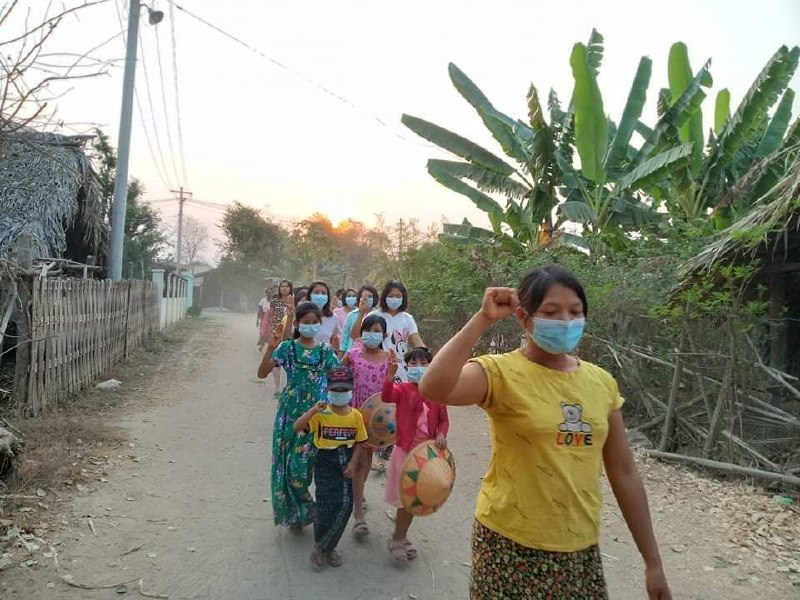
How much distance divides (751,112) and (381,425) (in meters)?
8.20

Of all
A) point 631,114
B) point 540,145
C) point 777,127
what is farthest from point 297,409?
point 777,127

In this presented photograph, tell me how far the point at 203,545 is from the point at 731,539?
3.84 meters

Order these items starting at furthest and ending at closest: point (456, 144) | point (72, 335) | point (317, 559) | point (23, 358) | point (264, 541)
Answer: point (456, 144), point (72, 335), point (23, 358), point (264, 541), point (317, 559)

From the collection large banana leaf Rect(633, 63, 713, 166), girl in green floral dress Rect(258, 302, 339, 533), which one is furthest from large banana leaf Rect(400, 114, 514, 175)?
girl in green floral dress Rect(258, 302, 339, 533)

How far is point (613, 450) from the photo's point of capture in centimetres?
188

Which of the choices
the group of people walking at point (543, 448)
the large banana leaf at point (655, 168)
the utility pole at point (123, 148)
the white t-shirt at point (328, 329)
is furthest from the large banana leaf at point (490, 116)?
the group of people walking at point (543, 448)

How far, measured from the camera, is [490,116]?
10609 millimetres

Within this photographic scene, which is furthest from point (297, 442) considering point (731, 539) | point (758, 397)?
point (758, 397)

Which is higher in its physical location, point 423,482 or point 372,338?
point 372,338

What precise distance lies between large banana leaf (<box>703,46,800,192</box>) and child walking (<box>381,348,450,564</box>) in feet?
25.5

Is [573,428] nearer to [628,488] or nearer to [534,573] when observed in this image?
[628,488]

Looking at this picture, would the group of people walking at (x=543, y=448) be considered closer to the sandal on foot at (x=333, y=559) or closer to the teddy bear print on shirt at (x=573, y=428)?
the teddy bear print on shirt at (x=573, y=428)

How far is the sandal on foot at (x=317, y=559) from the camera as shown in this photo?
339cm

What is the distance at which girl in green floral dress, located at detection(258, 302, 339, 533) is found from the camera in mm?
3789
